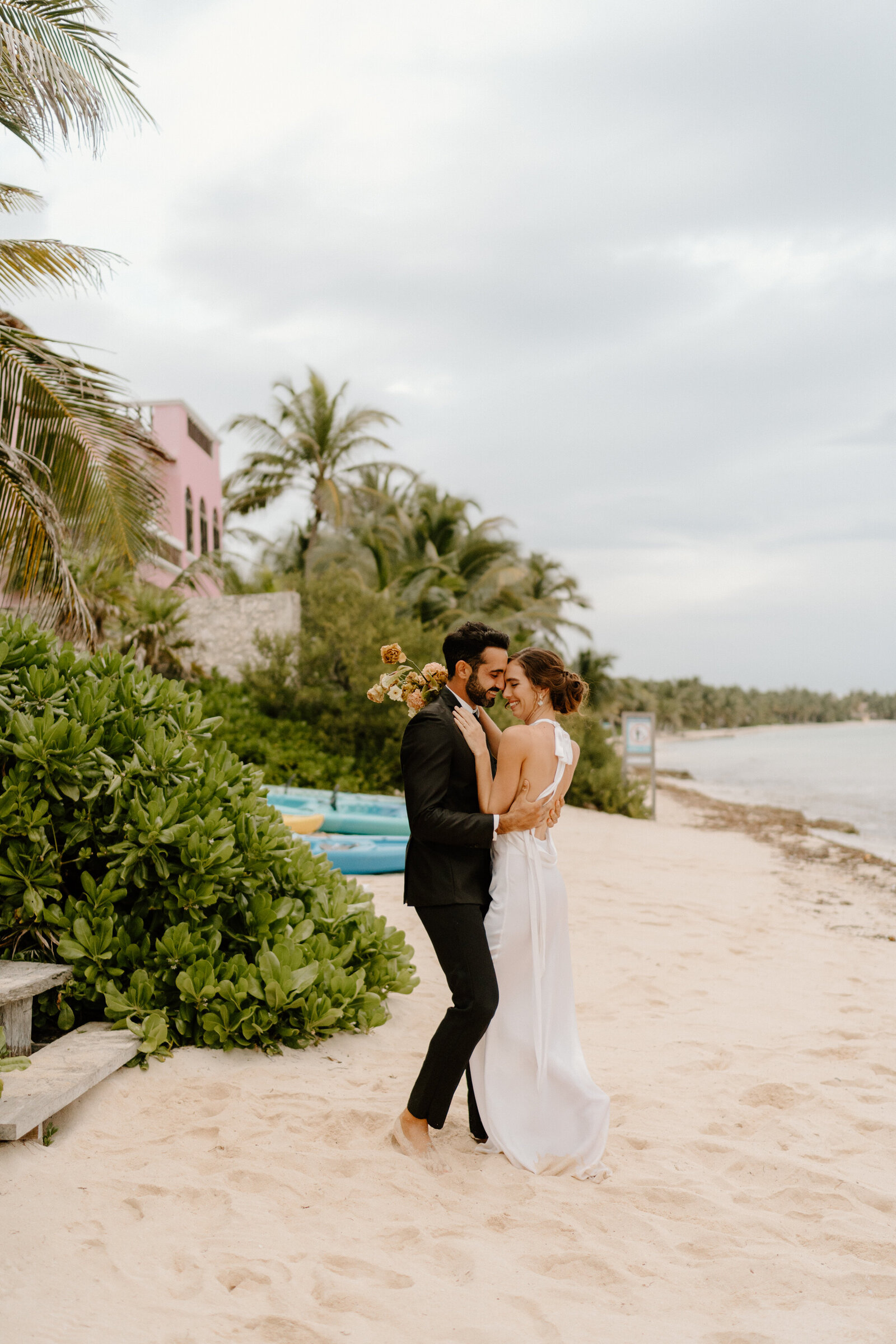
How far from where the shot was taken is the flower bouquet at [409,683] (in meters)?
3.71

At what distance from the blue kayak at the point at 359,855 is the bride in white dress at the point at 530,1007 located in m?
6.07

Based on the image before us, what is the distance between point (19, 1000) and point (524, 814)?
212 cm

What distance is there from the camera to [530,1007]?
356 centimetres

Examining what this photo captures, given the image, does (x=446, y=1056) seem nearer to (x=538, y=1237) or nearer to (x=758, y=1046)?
(x=538, y=1237)

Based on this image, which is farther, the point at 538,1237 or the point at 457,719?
the point at 457,719

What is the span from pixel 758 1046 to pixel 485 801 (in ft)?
8.84

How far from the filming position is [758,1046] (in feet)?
16.9

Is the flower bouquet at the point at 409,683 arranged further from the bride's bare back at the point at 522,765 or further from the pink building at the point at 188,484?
the pink building at the point at 188,484

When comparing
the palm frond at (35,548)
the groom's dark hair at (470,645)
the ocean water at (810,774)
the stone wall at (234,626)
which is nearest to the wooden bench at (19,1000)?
the groom's dark hair at (470,645)

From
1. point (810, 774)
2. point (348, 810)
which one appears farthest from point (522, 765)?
Result: point (810, 774)

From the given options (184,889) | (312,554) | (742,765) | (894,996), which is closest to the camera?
(184,889)

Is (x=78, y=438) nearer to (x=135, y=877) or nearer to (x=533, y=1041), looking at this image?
(x=135, y=877)

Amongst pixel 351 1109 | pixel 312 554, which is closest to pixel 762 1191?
pixel 351 1109

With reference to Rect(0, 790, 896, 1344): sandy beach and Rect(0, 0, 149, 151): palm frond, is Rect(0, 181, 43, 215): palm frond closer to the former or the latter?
Rect(0, 0, 149, 151): palm frond
